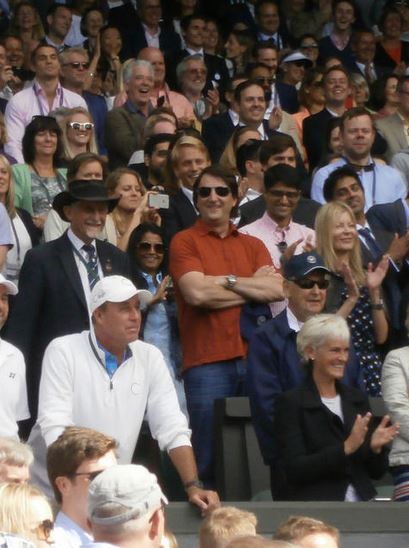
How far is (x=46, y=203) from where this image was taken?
11.6 metres

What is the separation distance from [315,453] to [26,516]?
283cm

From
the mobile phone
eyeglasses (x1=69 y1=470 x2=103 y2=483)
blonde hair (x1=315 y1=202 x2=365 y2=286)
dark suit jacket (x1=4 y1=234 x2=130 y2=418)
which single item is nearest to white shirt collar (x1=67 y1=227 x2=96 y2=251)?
dark suit jacket (x1=4 y1=234 x2=130 y2=418)

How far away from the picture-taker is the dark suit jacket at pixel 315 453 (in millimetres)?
8477

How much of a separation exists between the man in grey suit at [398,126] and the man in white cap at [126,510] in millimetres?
9239

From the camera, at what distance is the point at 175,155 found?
11711 millimetres

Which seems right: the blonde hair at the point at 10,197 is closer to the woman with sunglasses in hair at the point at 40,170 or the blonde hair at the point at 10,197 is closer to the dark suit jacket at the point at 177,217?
the woman with sunglasses in hair at the point at 40,170

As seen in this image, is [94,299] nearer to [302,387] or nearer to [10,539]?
[302,387]

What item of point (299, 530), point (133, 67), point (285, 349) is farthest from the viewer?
point (133, 67)

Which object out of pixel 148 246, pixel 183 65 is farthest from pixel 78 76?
pixel 148 246

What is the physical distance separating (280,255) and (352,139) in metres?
1.98

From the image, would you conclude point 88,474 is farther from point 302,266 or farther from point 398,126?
point 398,126

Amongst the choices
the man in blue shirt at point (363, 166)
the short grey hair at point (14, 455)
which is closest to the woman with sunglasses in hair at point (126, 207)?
the man in blue shirt at point (363, 166)

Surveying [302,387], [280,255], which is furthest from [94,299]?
[280,255]

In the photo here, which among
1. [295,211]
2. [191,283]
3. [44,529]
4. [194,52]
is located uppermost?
[194,52]
